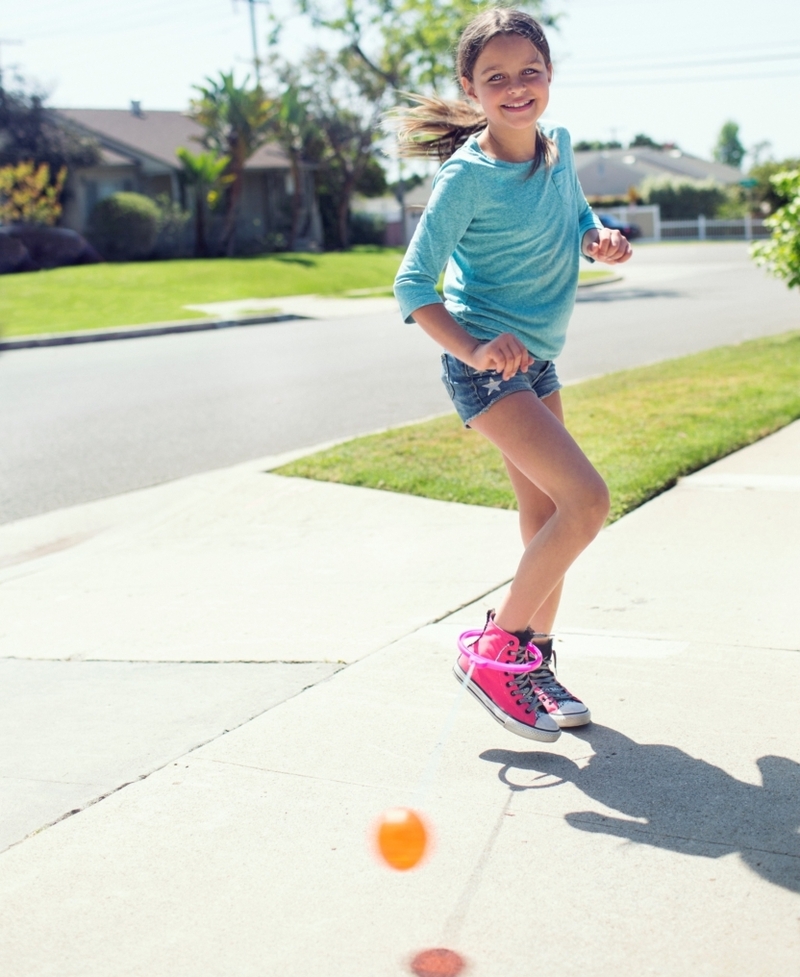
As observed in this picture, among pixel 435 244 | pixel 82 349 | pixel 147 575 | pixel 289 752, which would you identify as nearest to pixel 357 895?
pixel 289 752

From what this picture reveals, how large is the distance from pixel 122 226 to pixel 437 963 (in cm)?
3298

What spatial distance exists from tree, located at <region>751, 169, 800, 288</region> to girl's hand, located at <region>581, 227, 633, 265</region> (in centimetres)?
921

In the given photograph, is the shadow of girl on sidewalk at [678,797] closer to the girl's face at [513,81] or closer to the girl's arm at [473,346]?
the girl's arm at [473,346]

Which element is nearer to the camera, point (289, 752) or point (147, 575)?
point (289, 752)

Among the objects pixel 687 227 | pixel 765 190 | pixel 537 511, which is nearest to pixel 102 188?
pixel 765 190

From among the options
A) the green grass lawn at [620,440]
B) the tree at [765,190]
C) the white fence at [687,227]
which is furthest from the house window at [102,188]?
the green grass lawn at [620,440]

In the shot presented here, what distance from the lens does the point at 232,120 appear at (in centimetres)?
3562

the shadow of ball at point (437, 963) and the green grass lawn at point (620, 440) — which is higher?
the green grass lawn at point (620, 440)

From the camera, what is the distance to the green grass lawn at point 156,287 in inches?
813

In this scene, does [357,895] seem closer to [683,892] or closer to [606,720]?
[683,892]

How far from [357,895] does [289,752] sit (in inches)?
30.6

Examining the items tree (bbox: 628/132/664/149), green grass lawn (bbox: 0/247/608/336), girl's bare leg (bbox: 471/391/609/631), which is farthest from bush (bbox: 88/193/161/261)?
tree (bbox: 628/132/664/149)

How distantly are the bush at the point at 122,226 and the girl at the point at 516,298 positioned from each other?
31449 mm

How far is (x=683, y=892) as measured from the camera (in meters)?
2.43
